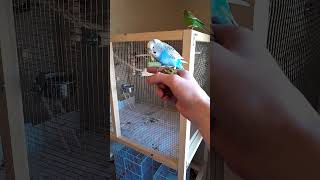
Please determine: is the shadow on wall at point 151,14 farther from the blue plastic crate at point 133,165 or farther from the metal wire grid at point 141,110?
the blue plastic crate at point 133,165

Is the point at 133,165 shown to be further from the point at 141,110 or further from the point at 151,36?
the point at 151,36

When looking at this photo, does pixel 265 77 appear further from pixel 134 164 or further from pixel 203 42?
pixel 134 164

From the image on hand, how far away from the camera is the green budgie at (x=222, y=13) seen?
0.60 feet

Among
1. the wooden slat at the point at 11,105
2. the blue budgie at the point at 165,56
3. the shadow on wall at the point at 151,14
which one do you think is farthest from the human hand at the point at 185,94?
the shadow on wall at the point at 151,14

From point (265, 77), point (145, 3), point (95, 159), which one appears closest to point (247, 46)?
point (265, 77)

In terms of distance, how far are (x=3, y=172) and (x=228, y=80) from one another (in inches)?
24.6

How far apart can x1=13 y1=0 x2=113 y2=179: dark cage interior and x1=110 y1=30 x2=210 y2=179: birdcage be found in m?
0.33

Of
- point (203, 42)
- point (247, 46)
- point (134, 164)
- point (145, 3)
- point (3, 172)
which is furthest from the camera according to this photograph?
point (145, 3)

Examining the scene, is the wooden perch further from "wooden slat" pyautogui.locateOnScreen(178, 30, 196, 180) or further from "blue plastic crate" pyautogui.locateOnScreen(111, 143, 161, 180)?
"blue plastic crate" pyautogui.locateOnScreen(111, 143, 161, 180)

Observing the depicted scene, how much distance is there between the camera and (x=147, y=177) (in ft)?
3.96

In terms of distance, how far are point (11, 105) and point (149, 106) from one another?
0.77 metres

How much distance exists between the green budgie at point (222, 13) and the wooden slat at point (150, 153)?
2.75ft

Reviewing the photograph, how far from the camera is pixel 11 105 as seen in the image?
0.52 meters

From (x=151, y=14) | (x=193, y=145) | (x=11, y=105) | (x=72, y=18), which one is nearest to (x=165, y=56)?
(x=72, y=18)
